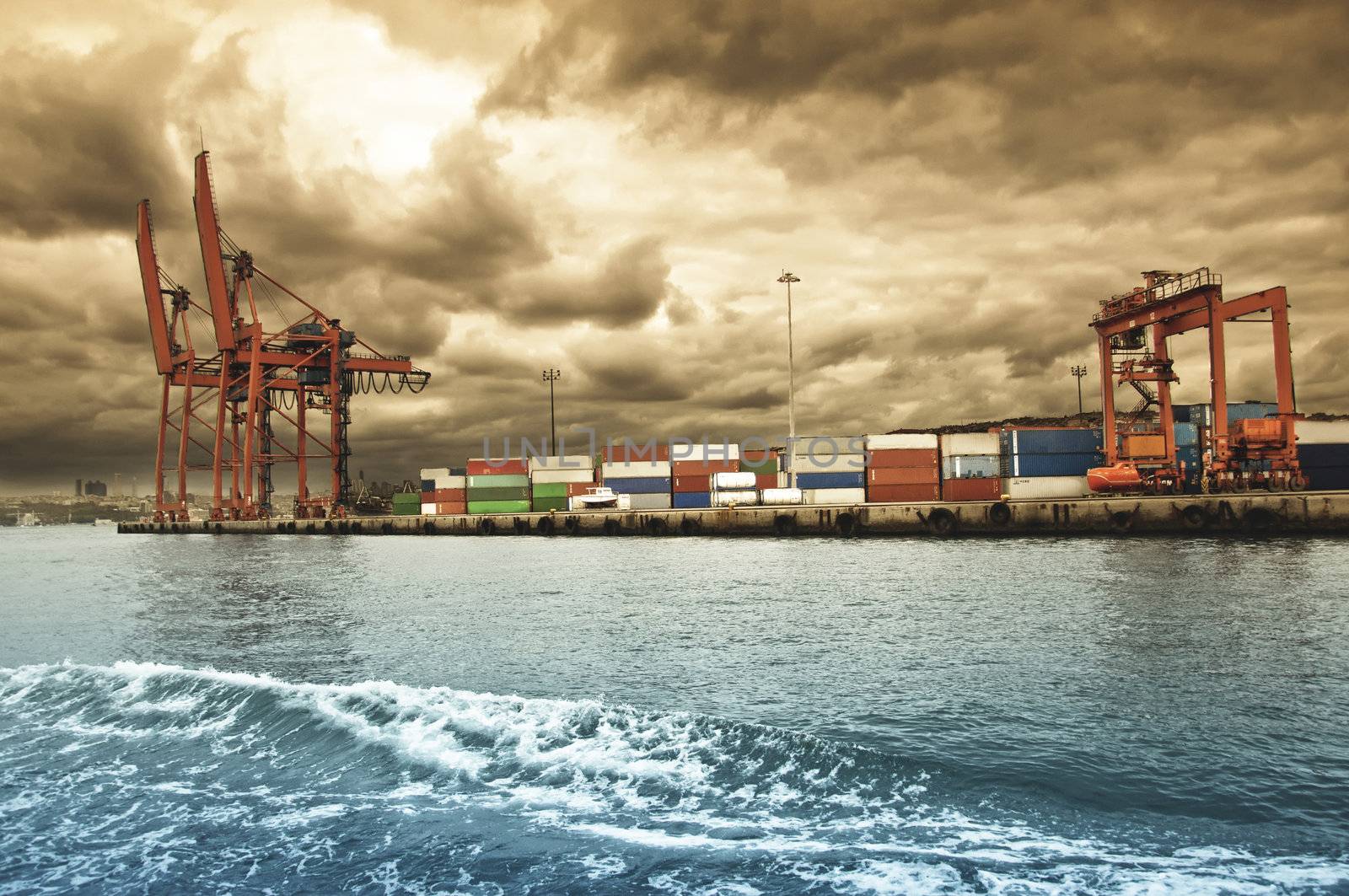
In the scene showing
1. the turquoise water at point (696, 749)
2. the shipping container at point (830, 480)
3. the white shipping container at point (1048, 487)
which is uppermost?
the shipping container at point (830, 480)

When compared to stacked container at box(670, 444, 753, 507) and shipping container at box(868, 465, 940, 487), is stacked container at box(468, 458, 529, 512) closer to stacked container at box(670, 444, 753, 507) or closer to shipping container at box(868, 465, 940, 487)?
stacked container at box(670, 444, 753, 507)

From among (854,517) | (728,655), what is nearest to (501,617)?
(728,655)

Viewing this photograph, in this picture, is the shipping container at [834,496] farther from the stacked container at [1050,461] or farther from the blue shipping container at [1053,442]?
the blue shipping container at [1053,442]

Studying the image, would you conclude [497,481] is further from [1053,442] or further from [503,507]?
[1053,442]

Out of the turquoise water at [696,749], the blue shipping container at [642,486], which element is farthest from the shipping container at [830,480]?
the turquoise water at [696,749]

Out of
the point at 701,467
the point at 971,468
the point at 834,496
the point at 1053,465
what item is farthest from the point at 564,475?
the point at 1053,465

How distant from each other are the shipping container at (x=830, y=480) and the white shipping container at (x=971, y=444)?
6545 mm

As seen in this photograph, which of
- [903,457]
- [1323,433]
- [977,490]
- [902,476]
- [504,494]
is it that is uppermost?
[1323,433]

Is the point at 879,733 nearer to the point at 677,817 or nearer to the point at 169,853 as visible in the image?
the point at 677,817

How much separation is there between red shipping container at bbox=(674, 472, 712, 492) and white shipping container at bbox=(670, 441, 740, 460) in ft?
6.18

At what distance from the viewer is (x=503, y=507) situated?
227 ft

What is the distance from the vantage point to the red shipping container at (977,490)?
55.1 m

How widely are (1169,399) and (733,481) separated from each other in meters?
29.0

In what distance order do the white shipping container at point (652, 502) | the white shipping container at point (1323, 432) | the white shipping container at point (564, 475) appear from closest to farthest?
the white shipping container at point (1323, 432) < the white shipping container at point (652, 502) < the white shipping container at point (564, 475)
